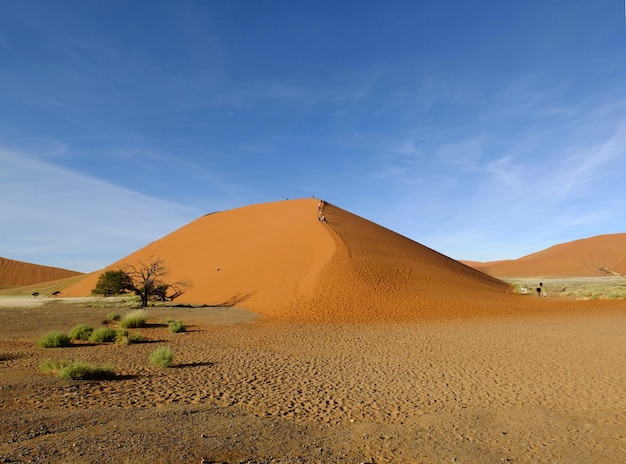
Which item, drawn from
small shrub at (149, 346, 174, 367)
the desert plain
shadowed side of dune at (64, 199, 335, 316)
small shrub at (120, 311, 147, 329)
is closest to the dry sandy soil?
the desert plain

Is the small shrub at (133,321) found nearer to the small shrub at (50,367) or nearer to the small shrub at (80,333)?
the small shrub at (80,333)

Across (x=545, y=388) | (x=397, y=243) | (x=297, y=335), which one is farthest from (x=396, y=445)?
(x=397, y=243)

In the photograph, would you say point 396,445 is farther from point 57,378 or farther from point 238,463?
point 57,378

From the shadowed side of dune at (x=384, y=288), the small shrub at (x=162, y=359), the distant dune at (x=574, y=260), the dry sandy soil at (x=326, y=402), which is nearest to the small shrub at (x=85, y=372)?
the dry sandy soil at (x=326, y=402)

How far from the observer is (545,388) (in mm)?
9055

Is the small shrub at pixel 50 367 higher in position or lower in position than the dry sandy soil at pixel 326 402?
higher

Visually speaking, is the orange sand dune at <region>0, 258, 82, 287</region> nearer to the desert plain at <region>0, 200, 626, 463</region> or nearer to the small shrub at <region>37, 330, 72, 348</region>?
the desert plain at <region>0, 200, 626, 463</region>

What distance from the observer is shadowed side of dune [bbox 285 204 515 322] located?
81.0 feet

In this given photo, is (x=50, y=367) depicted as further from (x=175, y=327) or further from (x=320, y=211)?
(x=320, y=211)

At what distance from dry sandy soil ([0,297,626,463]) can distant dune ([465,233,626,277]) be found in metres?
89.2

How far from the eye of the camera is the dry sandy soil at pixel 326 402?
5477mm

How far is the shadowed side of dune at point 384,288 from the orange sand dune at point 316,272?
7 centimetres

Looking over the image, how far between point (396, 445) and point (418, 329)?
1365cm

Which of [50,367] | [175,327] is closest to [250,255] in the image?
[175,327]
